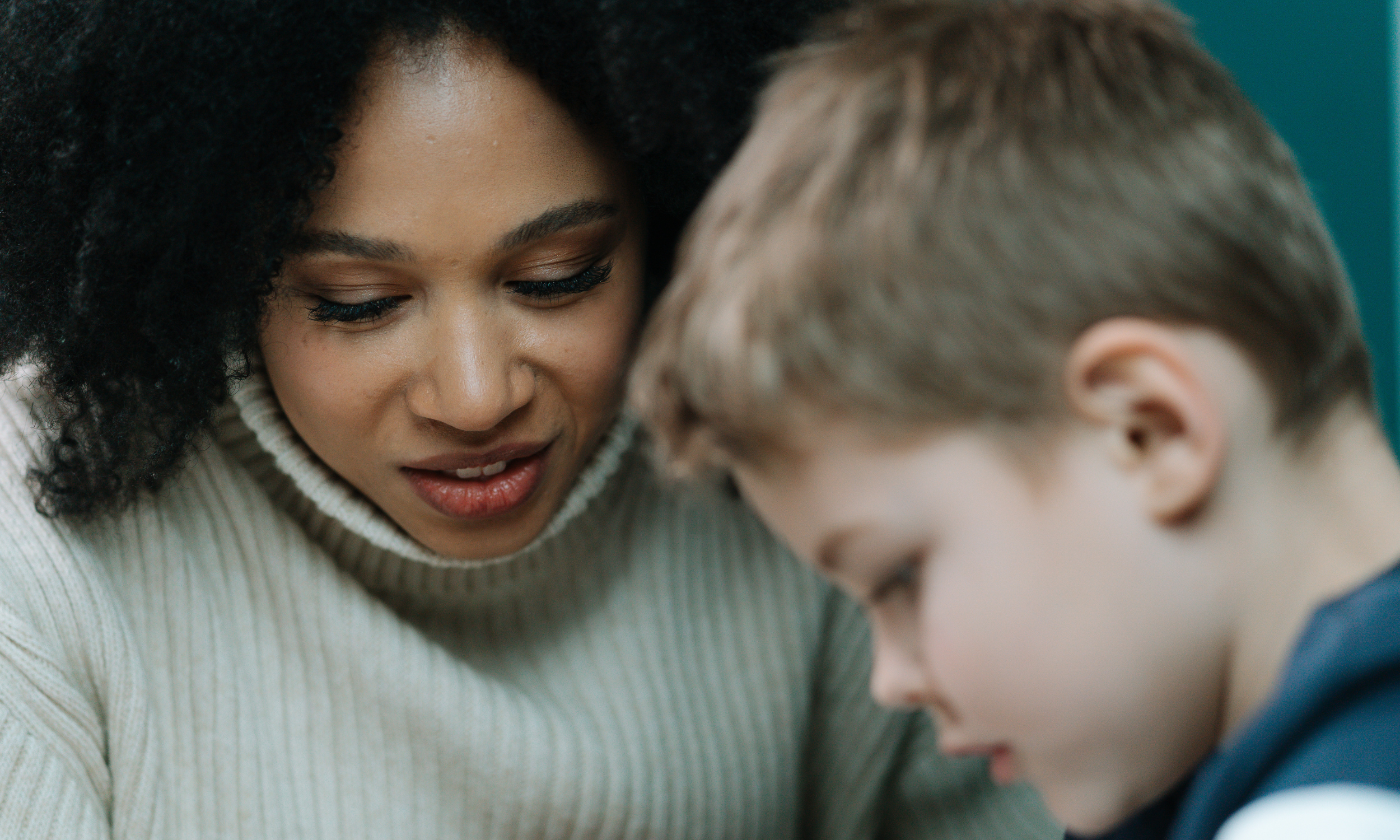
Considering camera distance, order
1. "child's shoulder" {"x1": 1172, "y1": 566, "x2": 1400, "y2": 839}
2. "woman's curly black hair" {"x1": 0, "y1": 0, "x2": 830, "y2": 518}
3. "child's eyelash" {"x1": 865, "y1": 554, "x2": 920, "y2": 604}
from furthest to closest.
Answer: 1. "woman's curly black hair" {"x1": 0, "y1": 0, "x2": 830, "y2": 518}
2. "child's eyelash" {"x1": 865, "y1": 554, "x2": 920, "y2": 604}
3. "child's shoulder" {"x1": 1172, "y1": 566, "x2": 1400, "y2": 839}

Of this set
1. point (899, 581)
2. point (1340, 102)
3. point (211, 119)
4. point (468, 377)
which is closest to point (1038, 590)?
point (899, 581)

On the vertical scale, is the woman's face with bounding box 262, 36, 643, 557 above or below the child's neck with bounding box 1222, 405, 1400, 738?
above

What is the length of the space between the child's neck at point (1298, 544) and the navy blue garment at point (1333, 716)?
2 cm

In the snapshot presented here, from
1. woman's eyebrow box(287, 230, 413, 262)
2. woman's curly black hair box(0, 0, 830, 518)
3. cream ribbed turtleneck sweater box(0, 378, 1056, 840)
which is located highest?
woman's curly black hair box(0, 0, 830, 518)

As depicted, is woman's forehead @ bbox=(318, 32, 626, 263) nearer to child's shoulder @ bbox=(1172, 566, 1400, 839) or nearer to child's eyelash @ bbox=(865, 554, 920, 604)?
child's eyelash @ bbox=(865, 554, 920, 604)

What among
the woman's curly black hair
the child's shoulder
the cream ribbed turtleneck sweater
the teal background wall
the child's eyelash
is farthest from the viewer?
the teal background wall

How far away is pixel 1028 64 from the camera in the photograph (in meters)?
0.63

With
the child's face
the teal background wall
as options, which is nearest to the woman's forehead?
the child's face

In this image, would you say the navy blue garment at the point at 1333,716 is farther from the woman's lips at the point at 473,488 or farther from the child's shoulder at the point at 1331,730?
the woman's lips at the point at 473,488

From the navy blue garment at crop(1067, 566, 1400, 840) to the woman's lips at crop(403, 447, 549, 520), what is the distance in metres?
0.54

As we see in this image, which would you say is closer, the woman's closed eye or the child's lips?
the child's lips

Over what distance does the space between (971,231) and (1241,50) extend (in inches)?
32.7

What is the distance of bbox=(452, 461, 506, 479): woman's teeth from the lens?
0.98 metres

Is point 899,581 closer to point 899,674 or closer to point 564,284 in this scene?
point 899,674
